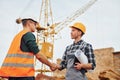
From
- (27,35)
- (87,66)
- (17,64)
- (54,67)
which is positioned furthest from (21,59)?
(87,66)

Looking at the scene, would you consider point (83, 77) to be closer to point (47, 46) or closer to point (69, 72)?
point (69, 72)

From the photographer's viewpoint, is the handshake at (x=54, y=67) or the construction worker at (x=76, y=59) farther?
the handshake at (x=54, y=67)

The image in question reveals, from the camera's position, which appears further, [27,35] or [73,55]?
[73,55]

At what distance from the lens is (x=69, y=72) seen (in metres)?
4.83

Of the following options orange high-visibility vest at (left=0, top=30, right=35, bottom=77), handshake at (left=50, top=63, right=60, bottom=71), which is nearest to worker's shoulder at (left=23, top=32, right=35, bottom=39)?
orange high-visibility vest at (left=0, top=30, right=35, bottom=77)

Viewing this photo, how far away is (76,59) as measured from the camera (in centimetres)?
486

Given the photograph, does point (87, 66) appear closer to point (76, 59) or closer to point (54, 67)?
point (76, 59)

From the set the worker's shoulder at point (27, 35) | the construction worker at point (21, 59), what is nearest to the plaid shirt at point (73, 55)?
the construction worker at point (21, 59)

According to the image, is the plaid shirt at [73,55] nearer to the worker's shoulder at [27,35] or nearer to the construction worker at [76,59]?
the construction worker at [76,59]

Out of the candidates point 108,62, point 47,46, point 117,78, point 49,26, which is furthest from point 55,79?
point 49,26

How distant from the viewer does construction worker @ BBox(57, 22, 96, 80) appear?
15.6ft

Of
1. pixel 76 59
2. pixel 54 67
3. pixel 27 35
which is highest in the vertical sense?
pixel 27 35

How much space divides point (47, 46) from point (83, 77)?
41070mm

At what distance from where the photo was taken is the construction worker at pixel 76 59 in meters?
4.75
